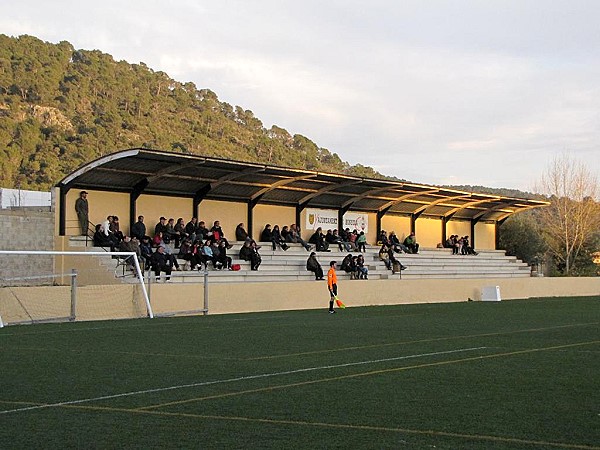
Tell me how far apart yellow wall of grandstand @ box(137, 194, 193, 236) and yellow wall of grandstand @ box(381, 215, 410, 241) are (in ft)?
41.4

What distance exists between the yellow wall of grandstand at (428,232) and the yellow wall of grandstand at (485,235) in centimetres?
342

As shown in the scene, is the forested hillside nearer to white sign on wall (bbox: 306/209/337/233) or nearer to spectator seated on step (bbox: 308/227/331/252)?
white sign on wall (bbox: 306/209/337/233)

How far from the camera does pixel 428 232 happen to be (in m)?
49.3

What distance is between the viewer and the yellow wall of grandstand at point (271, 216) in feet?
129

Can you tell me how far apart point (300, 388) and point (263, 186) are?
26.2 meters

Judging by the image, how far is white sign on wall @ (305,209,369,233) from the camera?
41.8 meters

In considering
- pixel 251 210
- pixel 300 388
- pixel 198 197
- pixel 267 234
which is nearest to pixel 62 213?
pixel 198 197

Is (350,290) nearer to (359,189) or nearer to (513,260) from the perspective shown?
(359,189)

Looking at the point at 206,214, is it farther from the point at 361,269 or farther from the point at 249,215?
the point at 361,269

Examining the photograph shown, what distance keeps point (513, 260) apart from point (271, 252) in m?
18.4

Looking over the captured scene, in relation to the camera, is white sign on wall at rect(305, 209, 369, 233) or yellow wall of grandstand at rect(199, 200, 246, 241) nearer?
yellow wall of grandstand at rect(199, 200, 246, 241)

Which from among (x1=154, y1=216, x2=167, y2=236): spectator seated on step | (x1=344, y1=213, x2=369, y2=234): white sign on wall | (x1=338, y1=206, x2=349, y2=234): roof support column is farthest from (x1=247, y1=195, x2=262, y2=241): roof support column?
(x1=344, y1=213, x2=369, y2=234): white sign on wall

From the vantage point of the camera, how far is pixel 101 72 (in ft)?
314

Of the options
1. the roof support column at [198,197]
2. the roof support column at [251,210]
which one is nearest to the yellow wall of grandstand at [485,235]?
the roof support column at [251,210]
